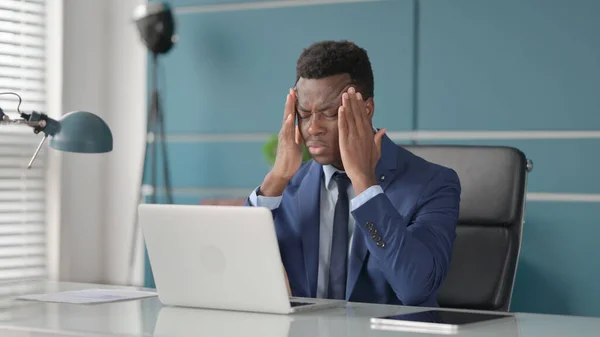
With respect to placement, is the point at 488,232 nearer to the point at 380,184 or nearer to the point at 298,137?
the point at 380,184

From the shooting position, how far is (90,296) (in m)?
2.05

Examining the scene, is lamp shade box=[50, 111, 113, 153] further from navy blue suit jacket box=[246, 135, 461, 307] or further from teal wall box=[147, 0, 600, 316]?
teal wall box=[147, 0, 600, 316]

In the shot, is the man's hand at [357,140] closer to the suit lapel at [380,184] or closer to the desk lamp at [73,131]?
the suit lapel at [380,184]

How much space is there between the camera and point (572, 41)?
3578mm

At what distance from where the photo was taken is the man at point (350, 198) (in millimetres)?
2053

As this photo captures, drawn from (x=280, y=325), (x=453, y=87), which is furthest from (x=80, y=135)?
(x=453, y=87)

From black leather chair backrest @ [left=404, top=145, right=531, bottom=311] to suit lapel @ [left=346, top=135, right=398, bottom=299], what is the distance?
193mm

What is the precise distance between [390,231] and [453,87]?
1888mm

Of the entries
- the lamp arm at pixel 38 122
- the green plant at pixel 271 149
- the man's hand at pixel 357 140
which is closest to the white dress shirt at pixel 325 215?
the man's hand at pixel 357 140

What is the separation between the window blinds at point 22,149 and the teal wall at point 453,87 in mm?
595

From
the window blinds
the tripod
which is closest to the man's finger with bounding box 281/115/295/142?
the tripod

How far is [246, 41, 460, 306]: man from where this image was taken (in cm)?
205

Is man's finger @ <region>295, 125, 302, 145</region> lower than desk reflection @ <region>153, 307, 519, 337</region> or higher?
higher

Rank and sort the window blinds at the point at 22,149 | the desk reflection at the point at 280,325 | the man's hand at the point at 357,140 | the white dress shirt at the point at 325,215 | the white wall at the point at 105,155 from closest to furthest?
the desk reflection at the point at 280,325
the man's hand at the point at 357,140
the white dress shirt at the point at 325,215
the window blinds at the point at 22,149
the white wall at the point at 105,155
